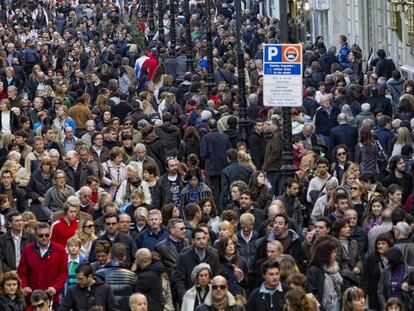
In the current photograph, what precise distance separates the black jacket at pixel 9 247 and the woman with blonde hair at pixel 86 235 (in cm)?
55

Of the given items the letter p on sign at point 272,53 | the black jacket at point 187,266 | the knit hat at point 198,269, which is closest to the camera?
the knit hat at point 198,269

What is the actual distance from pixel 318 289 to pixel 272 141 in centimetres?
978

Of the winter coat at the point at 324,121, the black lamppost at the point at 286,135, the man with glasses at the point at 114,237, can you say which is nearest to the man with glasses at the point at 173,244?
the man with glasses at the point at 114,237

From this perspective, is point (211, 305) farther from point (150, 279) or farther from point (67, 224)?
point (67, 224)

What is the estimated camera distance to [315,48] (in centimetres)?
5088

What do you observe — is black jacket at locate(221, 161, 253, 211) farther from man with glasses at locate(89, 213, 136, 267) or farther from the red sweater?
man with glasses at locate(89, 213, 136, 267)

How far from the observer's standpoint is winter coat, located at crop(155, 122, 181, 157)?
3159 cm

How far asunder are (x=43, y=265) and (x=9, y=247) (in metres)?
1.27

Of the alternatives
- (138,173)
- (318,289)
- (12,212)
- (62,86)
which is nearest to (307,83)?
(62,86)

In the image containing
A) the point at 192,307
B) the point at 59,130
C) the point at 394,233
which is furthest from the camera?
the point at 59,130

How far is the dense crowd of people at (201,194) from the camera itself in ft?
66.9

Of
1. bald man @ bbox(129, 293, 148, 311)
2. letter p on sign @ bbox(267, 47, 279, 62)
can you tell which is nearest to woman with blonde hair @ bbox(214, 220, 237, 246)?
bald man @ bbox(129, 293, 148, 311)

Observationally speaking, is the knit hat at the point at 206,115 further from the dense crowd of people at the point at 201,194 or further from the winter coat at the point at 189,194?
the winter coat at the point at 189,194

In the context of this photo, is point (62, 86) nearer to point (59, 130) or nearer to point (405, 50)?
point (59, 130)
